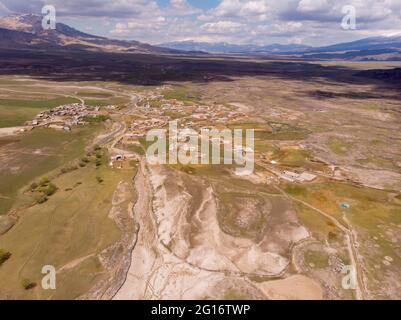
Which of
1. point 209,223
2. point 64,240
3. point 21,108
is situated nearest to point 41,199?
point 64,240

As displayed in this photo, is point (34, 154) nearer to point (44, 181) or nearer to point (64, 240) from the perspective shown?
point (44, 181)

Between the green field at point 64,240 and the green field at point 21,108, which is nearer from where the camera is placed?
the green field at point 64,240

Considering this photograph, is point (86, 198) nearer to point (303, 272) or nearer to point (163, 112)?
point (303, 272)

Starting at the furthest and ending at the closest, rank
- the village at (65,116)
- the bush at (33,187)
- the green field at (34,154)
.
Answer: the village at (65,116), the green field at (34,154), the bush at (33,187)

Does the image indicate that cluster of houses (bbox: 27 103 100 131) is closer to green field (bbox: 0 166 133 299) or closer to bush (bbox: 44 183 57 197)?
bush (bbox: 44 183 57 197)

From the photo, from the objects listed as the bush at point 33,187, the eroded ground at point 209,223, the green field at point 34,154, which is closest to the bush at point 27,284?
the eroded ground at point 209,223

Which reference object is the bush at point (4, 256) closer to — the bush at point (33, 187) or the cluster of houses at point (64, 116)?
the bush at point (33, 187)

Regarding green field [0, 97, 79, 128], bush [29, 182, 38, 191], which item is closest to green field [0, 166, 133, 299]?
bush [29, 182, 38, 191]

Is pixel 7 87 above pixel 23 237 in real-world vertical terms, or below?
above
